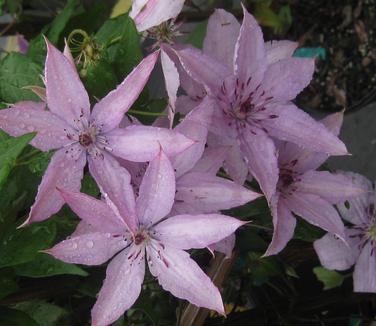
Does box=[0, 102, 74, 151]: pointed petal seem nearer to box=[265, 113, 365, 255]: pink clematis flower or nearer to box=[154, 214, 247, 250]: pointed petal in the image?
box=[154, 214, 247, 250]: pointed petal

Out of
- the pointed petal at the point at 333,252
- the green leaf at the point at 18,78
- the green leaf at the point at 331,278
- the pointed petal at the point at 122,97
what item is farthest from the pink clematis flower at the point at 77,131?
the green leaf at the point at 331,278

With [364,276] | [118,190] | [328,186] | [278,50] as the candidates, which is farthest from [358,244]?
[118,190]

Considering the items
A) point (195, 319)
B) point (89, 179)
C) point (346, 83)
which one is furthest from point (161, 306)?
point (346, 83)

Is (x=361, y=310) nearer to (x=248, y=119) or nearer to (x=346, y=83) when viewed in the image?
(x=248, y=119)

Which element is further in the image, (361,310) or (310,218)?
(361,310)

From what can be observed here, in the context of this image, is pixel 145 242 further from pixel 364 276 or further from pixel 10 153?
pixel 364 276

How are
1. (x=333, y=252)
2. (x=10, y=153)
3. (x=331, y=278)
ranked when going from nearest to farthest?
(x=10, y=153) → (x=333, y=252) → (x=331, y=278)
